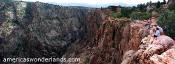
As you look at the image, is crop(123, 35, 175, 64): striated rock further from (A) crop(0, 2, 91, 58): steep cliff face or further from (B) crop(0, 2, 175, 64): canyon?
(A) crop(0, 2, 91, 58): steep cliff face

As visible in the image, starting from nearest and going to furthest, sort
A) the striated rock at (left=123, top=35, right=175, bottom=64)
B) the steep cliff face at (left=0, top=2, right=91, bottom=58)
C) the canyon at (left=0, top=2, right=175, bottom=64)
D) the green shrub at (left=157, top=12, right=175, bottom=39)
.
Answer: the striated rock at (left=123, top=35, right=175, bottom=64) < the green shrub at (left=157, top=12, right=175, bottom=39) < the canyon at (left=0, top=2, right=175, bottom=64) < the steep cliff face at (left=0, top=2, right=91, bottom=58)

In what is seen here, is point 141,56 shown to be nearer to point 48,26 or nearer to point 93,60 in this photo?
point 93,60

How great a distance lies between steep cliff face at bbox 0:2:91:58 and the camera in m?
65.7

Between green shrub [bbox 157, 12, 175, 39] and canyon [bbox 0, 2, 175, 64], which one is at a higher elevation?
green shrub [bbox 157, 12, 175, 39]

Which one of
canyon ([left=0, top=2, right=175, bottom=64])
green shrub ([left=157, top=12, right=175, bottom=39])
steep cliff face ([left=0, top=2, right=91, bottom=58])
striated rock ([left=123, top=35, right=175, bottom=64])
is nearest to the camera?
striated rock ([left=123, top=35, right=175, bottom=64])

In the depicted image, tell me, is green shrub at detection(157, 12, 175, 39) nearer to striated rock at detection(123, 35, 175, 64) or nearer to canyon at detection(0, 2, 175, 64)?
striated rock at detection(123, 35, 175, 64)

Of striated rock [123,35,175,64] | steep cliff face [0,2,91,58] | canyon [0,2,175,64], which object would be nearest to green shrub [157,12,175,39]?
striated rock [123,35,175,64]

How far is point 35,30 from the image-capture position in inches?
2734

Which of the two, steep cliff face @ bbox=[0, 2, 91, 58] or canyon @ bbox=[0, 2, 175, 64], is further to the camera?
steep cliff face @ bbox=[0, 2, 91, 58]

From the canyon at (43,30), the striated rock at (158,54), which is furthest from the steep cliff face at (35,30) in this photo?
the striated rock at (158,54)

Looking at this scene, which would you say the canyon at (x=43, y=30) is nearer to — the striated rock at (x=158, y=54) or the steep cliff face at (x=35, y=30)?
the steep cliff face at (x=35, y=30)

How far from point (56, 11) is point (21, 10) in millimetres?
13116

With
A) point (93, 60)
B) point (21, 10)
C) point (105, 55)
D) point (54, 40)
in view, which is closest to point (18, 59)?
point (54, 40)

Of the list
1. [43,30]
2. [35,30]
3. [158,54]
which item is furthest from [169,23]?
[43,30]
